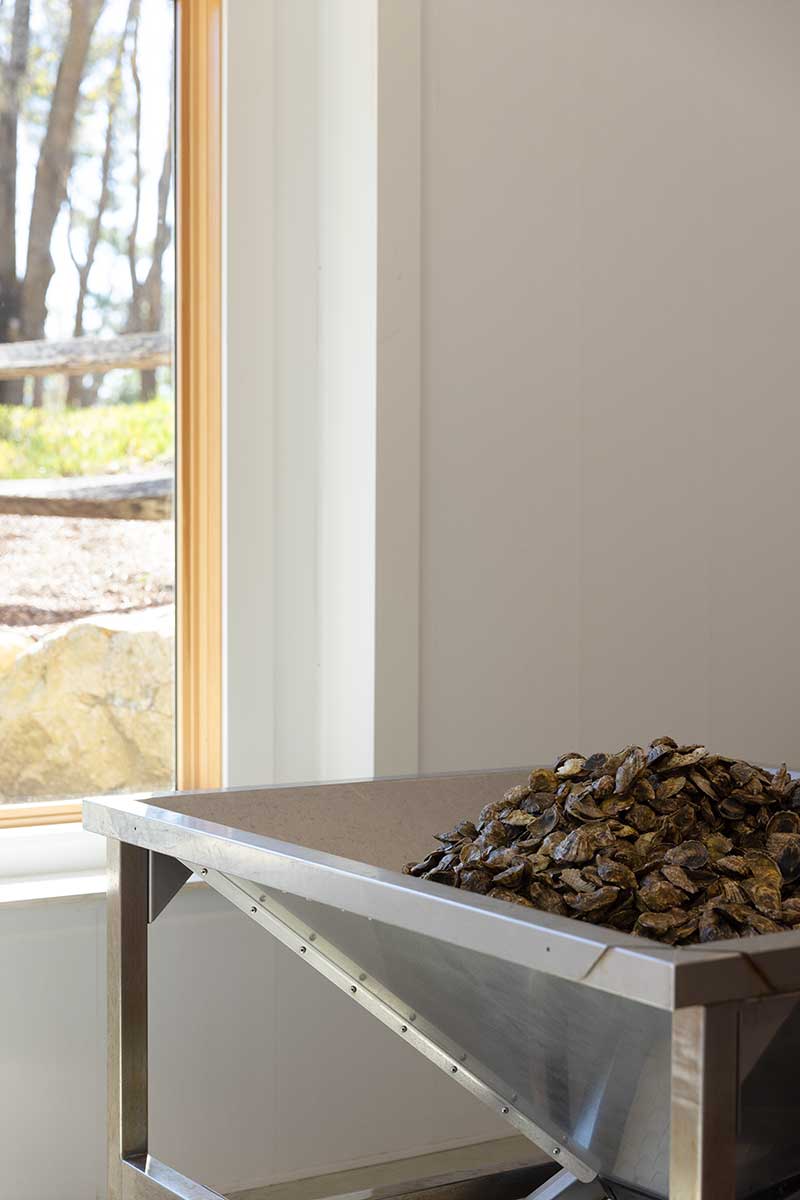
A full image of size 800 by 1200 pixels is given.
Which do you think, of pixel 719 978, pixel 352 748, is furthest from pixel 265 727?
pixel 719 978

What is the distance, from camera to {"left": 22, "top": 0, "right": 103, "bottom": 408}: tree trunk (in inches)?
80.6

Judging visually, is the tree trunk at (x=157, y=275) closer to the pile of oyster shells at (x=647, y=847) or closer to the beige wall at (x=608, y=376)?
the beige wall at (x=608, y=376)

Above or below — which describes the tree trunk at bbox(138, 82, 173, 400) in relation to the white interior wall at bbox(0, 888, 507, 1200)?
above

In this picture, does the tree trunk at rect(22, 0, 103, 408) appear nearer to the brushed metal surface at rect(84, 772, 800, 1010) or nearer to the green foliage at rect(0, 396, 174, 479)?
the green foliage at rect(0, 396, 174, 479)

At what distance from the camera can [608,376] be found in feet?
7.57

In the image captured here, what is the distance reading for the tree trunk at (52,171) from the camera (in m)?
2.05

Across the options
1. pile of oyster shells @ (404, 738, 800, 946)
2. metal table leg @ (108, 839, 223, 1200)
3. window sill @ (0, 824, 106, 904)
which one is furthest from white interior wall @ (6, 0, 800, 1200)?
pile of oyster shells @ (404, 738, 800, 946)

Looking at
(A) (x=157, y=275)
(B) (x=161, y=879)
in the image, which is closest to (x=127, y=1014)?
(B) (x=161, y=879)

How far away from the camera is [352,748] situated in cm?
212

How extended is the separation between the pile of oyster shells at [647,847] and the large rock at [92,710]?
996mm

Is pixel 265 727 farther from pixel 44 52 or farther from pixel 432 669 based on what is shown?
pixel 44 52

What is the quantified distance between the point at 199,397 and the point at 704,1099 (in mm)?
1648

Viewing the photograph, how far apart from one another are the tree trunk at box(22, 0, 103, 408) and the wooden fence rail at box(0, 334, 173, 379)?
0.09ft

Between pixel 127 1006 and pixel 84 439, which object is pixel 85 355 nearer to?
pixel 84 439
